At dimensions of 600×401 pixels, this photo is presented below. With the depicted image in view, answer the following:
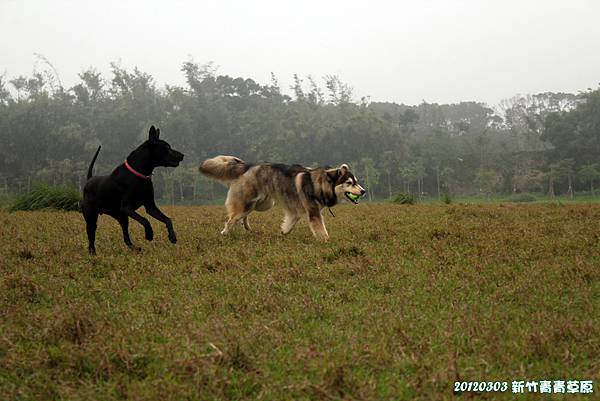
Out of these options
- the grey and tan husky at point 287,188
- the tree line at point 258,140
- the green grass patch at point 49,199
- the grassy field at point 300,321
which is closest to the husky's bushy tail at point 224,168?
the grey and tan husky at point 287,188

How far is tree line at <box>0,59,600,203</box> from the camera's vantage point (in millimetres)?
55188

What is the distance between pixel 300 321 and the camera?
167 inches

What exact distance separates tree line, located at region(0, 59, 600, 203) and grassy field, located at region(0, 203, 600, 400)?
155ft

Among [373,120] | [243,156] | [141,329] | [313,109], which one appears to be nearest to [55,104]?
[243,156]

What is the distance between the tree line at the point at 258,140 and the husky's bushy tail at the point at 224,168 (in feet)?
142

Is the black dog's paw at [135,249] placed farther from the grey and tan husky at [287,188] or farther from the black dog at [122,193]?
the grey and tan husky at [287,188]

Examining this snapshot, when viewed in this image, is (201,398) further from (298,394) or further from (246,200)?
(246,200)

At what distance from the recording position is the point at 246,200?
10195 millimetres

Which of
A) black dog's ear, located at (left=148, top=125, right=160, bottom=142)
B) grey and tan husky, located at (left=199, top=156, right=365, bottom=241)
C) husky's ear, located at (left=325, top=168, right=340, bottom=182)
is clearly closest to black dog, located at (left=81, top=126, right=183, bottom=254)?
black dog's ear, located at (left=148, top=125, right=160, bottom=142)

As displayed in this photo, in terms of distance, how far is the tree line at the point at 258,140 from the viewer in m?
55.2

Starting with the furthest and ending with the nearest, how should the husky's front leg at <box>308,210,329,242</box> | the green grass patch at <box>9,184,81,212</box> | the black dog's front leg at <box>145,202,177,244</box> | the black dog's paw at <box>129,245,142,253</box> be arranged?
the green grass patch at <box>9,184,81,212</box> → the husky's front leg at <box>308,210,329,242</box> → the black dog's front leg at <box>145,202,177,244</box> → the black dog's paw at <box>129,245,142,253</box>

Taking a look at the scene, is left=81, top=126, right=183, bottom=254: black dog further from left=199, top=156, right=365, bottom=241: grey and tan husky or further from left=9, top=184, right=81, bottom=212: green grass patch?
left=9, top=184, right=81, bottom=212: green grass patch

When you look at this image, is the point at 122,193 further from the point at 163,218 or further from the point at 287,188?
the point at 287,188

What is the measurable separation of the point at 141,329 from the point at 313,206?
19.3ft
